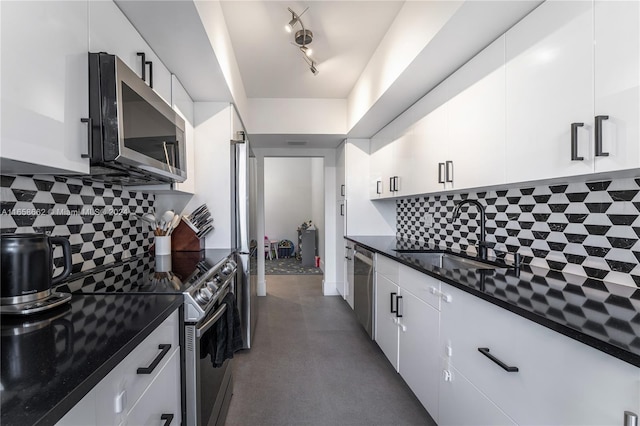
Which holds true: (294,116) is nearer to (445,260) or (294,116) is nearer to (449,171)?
(449,171)

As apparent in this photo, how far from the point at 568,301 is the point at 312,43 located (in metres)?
2.32

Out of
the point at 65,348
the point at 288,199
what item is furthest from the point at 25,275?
the point at 288,199

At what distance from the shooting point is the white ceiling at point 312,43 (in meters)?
1.93

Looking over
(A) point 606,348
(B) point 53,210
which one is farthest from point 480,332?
(B) point 53,210

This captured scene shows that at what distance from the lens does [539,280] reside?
1.30 metres

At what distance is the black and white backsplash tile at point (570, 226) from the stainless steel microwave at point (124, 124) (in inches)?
77.8

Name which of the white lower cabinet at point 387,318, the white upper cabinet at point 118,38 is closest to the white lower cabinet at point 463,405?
the white lower cabinet at point 387,318

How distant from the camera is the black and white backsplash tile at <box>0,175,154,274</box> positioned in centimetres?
111

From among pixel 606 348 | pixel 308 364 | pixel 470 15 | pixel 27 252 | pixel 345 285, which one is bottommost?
pixel 308 364

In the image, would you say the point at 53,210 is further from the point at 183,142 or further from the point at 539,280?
the point at 539,280

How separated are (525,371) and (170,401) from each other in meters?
1.20

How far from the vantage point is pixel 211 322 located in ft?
4.24

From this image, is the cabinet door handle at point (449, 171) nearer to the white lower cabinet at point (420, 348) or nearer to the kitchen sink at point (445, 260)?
the kitchen sink at point (445, 260)

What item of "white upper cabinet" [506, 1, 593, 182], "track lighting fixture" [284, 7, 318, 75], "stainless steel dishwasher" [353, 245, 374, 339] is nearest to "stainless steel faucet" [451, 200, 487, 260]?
"white upper cabinet" [506, 1, 593, 182]
